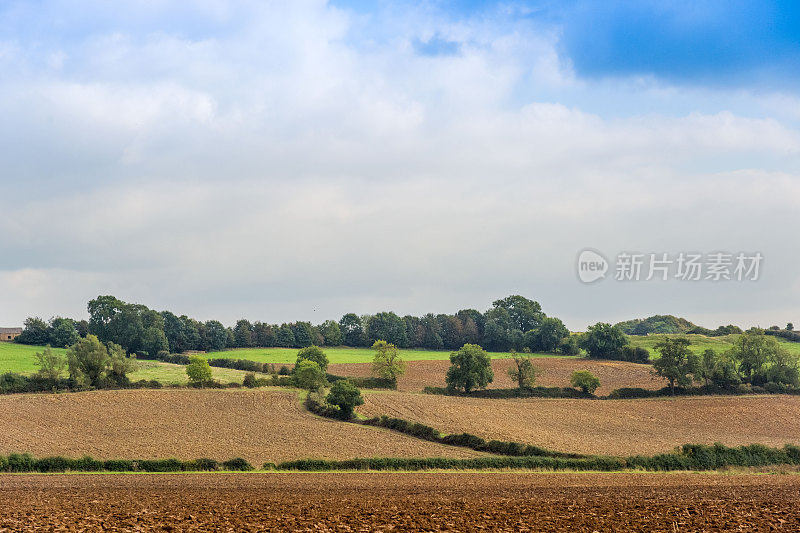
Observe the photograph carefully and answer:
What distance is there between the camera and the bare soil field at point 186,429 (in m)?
50.2

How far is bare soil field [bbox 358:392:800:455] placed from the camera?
2338 inches

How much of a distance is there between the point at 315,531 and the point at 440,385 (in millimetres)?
69383

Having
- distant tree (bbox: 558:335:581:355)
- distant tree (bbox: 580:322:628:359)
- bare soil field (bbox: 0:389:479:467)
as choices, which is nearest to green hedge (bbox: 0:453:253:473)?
bare soil field (bbox: 0:389:479:467)

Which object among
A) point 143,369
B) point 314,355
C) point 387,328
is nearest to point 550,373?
point 314,355

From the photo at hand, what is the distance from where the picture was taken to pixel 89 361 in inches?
2955

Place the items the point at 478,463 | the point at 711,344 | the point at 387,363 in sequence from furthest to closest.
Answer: the point at 711,344, the point at 387,363, the point at 478,463

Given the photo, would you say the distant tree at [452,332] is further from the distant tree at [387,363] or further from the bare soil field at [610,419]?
the bare soil field at [610,419]

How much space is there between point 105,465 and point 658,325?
163 m

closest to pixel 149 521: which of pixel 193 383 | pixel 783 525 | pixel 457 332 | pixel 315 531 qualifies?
pixel 315 531

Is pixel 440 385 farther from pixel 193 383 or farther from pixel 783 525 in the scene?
pixel 783 525

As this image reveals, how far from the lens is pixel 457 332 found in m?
147

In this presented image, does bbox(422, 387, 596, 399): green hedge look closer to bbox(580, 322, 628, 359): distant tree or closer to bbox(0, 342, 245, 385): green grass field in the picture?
bbox(0, 342, 245, 385): green grass field

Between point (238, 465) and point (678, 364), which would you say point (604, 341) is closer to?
point (678, 364)

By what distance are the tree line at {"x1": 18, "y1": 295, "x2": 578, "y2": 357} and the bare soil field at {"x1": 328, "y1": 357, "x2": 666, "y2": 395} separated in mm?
18440
